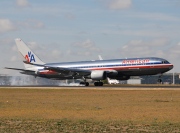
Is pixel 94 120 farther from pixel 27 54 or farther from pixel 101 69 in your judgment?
pixel 27 54

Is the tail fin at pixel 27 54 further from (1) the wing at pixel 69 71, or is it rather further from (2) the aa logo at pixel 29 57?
(1) the wing at pixel 69 71

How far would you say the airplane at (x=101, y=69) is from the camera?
3307 inches

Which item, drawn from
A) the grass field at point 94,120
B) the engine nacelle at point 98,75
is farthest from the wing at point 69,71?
the grass field at point 94,120

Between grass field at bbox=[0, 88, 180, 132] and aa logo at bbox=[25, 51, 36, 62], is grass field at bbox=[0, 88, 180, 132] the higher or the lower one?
the lower one

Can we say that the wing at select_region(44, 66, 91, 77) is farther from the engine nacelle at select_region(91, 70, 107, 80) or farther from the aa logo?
the aa logo

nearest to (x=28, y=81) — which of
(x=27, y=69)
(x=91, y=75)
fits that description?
(x=27, y=69)

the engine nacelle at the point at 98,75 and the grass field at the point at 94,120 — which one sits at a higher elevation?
the engine nacelle at the point at 98,75

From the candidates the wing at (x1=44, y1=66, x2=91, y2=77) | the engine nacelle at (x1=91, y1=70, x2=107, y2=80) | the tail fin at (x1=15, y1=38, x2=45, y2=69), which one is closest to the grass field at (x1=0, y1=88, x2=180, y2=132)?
the engine nacelle at (x1=91, y1=70, x2=107, y2=80)

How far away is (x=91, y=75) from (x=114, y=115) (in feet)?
188

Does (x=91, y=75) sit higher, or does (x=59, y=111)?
(x=91, y=75)

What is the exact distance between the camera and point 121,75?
8762 centimetres

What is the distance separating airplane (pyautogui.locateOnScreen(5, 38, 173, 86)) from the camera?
8400 cm

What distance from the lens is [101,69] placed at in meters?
87.9

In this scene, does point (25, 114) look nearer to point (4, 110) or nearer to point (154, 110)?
point (4, 110)
